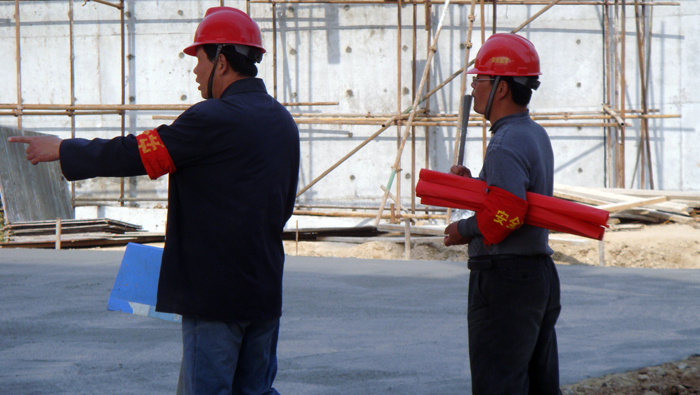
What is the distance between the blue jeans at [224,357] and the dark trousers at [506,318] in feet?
2.31

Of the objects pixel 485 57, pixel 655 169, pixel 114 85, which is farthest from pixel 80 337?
pixel 655 169

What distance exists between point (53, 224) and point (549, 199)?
10635mm

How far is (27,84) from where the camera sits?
43.3ft

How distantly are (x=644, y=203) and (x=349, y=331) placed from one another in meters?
7.31

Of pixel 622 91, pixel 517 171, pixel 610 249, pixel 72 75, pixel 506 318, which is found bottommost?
pixel 610 249

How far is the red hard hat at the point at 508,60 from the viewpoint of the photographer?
88.1 inches

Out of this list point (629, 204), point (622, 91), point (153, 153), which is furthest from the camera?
point (622, 91)

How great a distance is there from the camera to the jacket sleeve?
6.07ft

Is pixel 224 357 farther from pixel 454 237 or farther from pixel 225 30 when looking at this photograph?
pixel 225 30

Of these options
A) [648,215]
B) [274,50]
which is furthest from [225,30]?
[274,50]

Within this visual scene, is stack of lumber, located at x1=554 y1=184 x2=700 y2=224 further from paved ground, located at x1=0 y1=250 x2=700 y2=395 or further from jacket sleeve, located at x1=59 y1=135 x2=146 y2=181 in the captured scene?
jacket sleeve, located at x1=59 y1=135 x2=146 y2=181

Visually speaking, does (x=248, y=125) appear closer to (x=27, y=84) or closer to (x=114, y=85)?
(x=114, y=85)

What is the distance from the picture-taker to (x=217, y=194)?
1.93 meters

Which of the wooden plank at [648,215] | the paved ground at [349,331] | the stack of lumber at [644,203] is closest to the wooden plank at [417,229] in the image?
Result: the stack of lumber at [644,203]
